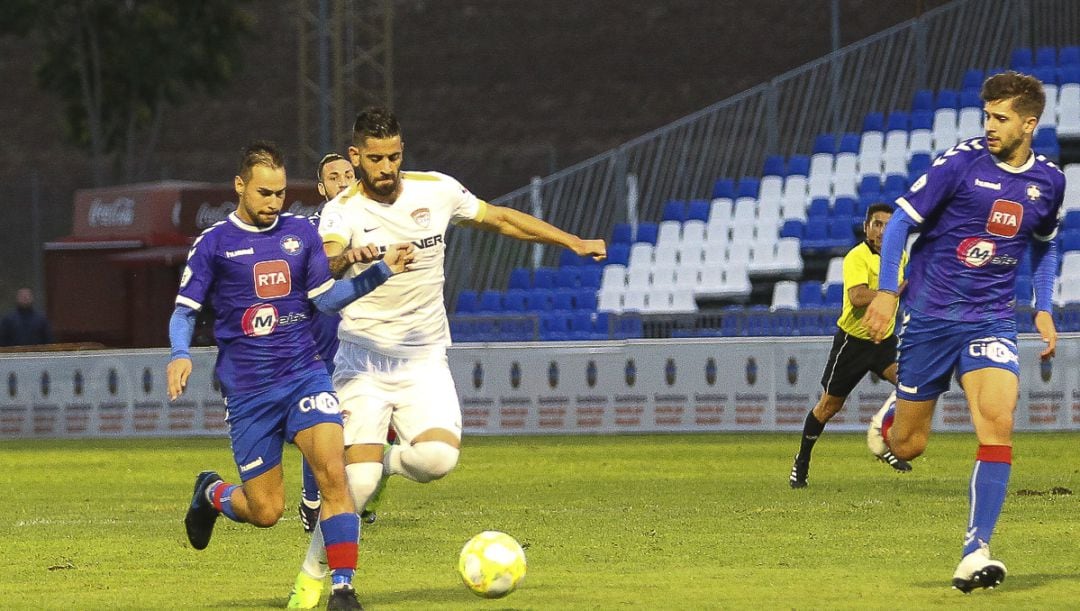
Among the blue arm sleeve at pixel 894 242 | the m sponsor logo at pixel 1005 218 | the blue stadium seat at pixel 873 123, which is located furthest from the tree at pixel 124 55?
the m sponsor logo at pixel 1005 218

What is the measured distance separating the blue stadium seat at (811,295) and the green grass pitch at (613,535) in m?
5.79

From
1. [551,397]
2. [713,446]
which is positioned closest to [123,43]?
[551,397]

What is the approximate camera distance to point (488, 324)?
2688 cm

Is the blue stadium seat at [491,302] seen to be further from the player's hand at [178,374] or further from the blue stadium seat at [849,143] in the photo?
the player's hand at [178,374]

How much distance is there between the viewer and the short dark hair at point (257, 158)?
29.2 feet

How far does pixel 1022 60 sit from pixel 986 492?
69.5ft

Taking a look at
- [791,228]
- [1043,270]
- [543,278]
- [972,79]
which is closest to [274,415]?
[1043,270]

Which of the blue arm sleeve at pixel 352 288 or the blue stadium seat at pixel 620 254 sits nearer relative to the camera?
the blue arm sleeve at pixel 352 288

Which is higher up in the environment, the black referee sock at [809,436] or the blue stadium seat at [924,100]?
the blue stadium seat at [924,100]

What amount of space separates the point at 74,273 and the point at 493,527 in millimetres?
21936

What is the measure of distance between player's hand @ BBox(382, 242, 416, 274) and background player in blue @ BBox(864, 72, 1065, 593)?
2.03 metres

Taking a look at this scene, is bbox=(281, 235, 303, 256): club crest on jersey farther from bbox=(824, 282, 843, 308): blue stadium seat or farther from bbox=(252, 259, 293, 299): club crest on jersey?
bbox=(824, 282, 843, 308): blue stadium seat

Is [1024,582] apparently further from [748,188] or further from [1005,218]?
[748,188]

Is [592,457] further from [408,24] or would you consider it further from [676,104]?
[408,24]
